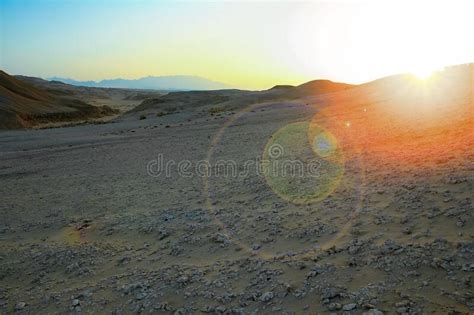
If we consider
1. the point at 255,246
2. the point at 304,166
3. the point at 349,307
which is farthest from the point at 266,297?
the point at 304,166

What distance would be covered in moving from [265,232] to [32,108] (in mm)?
58836

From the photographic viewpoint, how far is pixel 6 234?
9.41 metres

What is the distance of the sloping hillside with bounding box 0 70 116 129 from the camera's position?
47.7m

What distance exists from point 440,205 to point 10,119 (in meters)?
50.1

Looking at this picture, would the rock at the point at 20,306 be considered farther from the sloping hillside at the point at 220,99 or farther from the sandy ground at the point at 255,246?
the sloping hillside at the point at 220,99

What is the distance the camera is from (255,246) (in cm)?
670

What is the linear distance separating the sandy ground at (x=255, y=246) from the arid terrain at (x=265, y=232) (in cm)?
3

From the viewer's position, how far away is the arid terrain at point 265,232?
508 cm

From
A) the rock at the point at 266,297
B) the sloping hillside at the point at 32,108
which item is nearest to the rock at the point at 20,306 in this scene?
the rock at the point at 266,297

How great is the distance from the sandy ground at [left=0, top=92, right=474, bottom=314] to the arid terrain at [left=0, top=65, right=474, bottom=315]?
0.03 m

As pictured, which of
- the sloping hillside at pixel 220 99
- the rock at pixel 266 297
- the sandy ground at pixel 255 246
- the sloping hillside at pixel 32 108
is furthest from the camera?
the sloping hillside at pixel 220 99

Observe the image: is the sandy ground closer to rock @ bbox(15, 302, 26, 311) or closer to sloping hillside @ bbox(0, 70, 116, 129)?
rock @ bbox(15, 302, 26, 311)

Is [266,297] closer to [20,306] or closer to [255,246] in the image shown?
[255,246]

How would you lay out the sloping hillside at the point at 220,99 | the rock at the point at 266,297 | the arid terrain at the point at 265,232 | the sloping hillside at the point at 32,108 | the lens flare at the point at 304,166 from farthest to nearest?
the sloping hillside at the point at 220,99
the sloping hillside at the point at 32,108
the lens flare at the point at 304,166
the rock at the point at 266,297
the arid terrain at the point at 265,232
